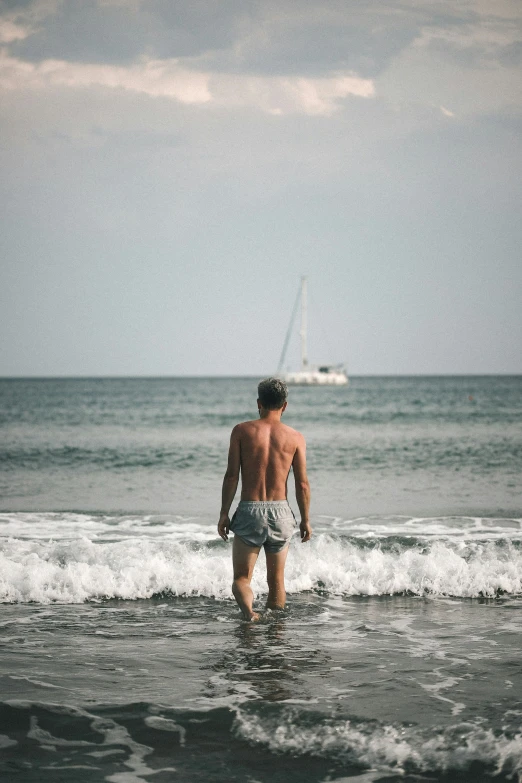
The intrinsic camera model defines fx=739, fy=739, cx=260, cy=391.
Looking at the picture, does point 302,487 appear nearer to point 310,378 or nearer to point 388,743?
point 388,743

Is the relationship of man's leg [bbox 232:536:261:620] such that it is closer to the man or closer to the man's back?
the man

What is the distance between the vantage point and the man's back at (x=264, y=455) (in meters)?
5.36

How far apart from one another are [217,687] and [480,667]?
70.2 inches

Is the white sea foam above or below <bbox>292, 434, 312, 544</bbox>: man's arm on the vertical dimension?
below

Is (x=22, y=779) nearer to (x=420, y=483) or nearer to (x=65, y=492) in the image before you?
(x=65, y=492)

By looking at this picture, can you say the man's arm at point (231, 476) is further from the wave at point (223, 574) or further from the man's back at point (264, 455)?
the wave at point (223, 574)

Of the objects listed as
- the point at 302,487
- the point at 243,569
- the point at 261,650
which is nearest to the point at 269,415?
the point at 302,487

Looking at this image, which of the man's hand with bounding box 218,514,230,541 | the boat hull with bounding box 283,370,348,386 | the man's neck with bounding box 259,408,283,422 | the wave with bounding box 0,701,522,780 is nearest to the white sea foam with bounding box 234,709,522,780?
the wave with bounding box 0,701,522,780

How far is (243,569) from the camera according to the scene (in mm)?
5480

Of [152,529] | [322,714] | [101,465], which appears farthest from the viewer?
[101,465]

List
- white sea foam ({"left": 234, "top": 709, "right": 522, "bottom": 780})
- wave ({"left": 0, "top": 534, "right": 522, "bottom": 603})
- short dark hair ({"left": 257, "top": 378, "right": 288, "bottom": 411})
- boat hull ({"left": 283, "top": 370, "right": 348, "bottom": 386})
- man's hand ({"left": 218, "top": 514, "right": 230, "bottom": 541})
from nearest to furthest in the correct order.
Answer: white sea foam ({"left": 234, "top": 709, "right": 522, "bottom": 780})
man's hand ({"left": 218, "top": 514, "right": 230, "bottom": 541})
short dark hair ({"left": 257, "top": 378, "right": 288, "bottom": 411})
wave ({"left": 0, "top": 534, "right": 522, "bottom": 603})
boat hull ({"left": 283, "top": 370, "right": 348, "bottom": 386})

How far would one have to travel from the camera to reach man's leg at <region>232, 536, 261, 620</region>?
5418mm

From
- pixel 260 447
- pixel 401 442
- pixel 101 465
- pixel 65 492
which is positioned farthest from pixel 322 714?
pixel 401 442

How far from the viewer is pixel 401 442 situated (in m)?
27.5
